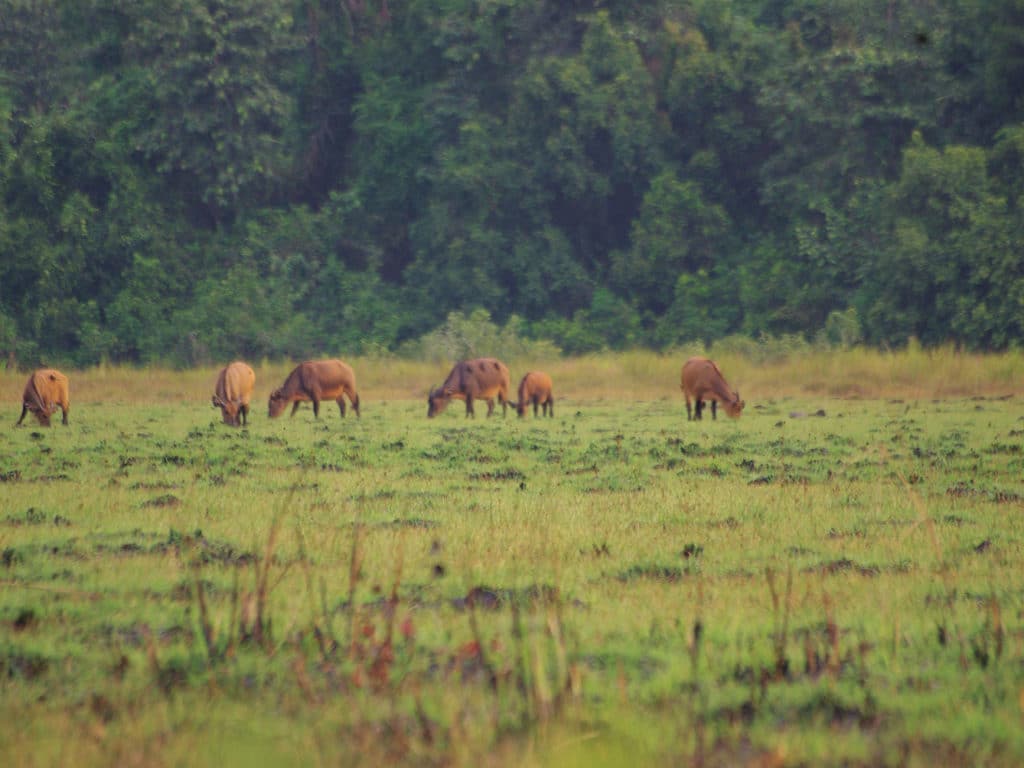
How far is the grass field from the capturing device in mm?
4516

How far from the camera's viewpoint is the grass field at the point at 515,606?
4516mm

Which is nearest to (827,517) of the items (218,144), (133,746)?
(133,746)

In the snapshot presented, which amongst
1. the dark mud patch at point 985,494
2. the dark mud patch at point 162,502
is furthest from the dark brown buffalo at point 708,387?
the dark mud patch at point 162,502

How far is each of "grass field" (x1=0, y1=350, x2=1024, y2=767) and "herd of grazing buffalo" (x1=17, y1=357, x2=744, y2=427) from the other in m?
5.67

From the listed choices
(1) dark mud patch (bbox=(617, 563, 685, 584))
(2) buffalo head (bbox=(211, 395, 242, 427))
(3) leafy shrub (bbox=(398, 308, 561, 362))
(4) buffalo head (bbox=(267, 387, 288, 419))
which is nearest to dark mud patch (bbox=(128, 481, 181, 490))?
(1) dark mud patch (bbox=(617, 563, 685, 584))

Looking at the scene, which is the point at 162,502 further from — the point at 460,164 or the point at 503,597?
the point at 460,164

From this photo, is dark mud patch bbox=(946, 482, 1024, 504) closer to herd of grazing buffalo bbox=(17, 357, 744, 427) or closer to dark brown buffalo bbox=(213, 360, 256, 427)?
herd of grazing buffalo bbox=(17, 357, 744, 427)

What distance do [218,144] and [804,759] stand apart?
131 ft

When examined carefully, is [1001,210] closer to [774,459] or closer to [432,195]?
[432,195]

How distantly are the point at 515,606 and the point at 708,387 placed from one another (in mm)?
17282

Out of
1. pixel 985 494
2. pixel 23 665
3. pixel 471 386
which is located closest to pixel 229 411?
pixel 471 386

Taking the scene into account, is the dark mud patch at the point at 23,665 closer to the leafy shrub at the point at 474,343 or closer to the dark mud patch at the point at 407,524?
the dark mud patch at the point at 407,524

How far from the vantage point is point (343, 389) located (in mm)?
24750

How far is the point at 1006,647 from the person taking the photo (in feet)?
18.6
